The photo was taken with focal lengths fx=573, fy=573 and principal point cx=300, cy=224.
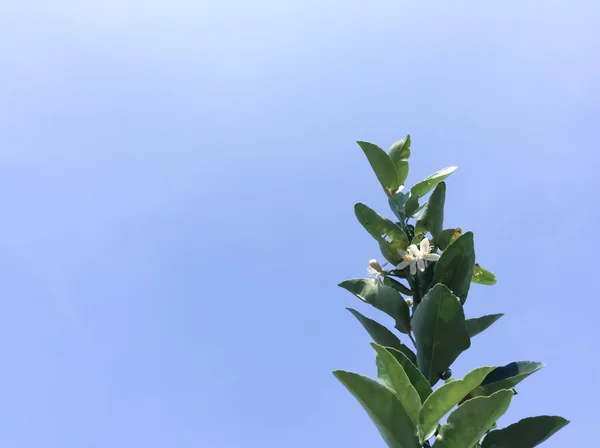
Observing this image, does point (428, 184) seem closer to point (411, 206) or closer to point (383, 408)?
point (411, 206)

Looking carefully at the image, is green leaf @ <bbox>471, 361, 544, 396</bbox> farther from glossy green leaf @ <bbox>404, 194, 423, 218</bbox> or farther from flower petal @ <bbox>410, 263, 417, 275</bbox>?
glossy green leaf @ <bbox>404, 194, 423, 218</bbox>

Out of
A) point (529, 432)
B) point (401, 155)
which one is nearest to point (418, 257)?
point (401, 155)

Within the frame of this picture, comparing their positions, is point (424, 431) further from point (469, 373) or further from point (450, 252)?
point (450, 252)

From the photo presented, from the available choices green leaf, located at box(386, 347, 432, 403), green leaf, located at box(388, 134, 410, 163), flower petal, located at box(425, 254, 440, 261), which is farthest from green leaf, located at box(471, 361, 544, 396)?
green leaf, located at box(388, 134, 410, 163)

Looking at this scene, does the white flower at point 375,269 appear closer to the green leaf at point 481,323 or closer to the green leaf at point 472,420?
the green leaf at point 481,323

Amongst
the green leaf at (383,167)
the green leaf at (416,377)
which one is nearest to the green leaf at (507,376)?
the green leaf at (416,377)

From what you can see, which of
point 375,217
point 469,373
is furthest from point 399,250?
point 469,373
